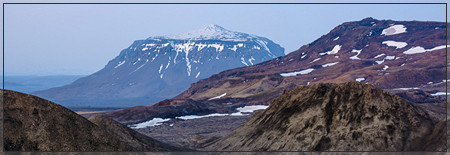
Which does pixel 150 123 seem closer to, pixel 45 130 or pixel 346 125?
pixel 346 125

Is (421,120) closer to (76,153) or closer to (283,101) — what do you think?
(283,101)

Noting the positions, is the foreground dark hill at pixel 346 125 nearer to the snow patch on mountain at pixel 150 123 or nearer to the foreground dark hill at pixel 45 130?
the foreground dark hill at pixel 45 130

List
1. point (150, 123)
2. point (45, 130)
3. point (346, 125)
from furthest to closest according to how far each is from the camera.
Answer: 1. point (150, 123)
2. point (346, 125)
3. point (45, 130)

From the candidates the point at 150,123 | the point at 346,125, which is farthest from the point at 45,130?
the point at 150,123

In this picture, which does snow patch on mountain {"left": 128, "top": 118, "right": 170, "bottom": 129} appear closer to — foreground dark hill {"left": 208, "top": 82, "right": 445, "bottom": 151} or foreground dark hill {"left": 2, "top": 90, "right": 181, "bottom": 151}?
foreground dark hill {"left": 208, "top": 82, "right": 445, "bottom": 151}

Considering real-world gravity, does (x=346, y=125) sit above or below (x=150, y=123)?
above

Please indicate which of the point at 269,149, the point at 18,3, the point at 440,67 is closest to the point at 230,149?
the point at 269,149

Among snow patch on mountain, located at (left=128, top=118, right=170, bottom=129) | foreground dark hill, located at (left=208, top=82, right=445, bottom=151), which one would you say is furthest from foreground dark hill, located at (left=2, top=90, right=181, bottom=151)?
snow patch on mountain, located at (left=128, top=118, right=170, bottom=129)
